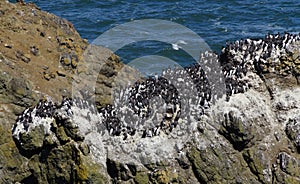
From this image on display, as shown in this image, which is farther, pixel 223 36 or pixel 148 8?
pixel 148 8

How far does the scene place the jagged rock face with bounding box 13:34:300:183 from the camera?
11.6m

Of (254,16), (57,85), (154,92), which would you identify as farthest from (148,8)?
(154,92)

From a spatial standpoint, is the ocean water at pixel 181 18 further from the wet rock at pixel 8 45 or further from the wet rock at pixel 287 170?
the wet rock at pixel 287 170

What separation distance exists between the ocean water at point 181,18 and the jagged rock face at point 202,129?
23.3m

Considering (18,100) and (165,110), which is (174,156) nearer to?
(165,110)

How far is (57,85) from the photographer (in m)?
15.9

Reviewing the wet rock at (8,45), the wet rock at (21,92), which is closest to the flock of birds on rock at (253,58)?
the wet rock at (21,92)

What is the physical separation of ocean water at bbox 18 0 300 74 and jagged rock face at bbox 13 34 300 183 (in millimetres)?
23263

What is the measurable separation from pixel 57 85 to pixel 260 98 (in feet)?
22.2

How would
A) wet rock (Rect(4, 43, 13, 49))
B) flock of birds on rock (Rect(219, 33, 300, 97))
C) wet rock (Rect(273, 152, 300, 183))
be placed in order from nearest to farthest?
wet rock (Rect(273, 152, 300, 183)) < flock of birds on rock (Rect(219, 33, 300, 97)) < wet rock (Rect(4, 43, 13, 49))

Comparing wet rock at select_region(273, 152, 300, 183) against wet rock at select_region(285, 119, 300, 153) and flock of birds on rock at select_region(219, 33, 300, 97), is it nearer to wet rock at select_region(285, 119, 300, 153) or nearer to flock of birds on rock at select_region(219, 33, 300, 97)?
wet rock at select_region(285, 119, 300, 153)

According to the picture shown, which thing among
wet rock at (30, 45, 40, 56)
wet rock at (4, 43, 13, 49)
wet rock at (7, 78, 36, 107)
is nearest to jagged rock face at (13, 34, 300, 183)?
wet rock at (7, 78, 36, 107)

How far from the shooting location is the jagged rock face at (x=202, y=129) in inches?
456

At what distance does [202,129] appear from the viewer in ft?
38.3
